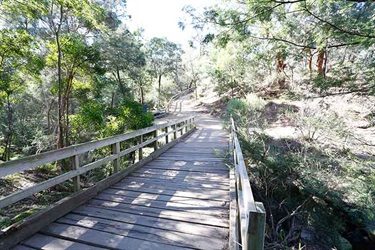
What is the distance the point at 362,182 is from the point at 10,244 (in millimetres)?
6717

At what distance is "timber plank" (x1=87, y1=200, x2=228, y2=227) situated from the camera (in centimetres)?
262

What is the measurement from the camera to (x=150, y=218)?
272 cm

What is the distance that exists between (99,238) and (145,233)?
0.48 meters

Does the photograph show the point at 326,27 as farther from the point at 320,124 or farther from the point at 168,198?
the point at 168,198

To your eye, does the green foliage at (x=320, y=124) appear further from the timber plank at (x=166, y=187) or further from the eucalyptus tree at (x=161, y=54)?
the eucalyptus tree at (x=161, y=54)

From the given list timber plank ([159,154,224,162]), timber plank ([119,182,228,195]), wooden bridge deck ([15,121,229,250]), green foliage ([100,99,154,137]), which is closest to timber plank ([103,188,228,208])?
wooden bridge deck ([15,121,229,250])

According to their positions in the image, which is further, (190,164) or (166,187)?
(190,164)

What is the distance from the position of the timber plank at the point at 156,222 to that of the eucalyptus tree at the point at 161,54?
845 inches

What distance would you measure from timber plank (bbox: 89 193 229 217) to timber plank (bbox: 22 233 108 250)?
0.98 meters

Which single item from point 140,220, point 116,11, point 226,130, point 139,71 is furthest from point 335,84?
point 116,11

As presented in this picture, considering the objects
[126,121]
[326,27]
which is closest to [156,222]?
[326,27]

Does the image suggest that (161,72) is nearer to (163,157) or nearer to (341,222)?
(163,157)

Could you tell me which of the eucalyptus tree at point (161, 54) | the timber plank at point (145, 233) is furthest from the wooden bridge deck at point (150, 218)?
the eucalyptus tree at point (161, 54)

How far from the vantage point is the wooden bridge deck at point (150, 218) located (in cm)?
224
